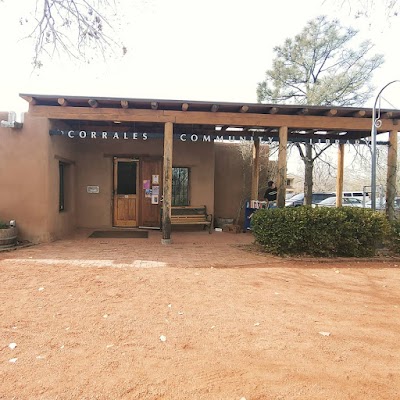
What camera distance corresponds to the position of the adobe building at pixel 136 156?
319 inches

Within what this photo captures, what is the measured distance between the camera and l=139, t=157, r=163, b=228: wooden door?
11031 mm

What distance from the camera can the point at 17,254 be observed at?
277 inches

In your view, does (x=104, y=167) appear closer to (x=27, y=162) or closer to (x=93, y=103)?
(x=27, y=162)

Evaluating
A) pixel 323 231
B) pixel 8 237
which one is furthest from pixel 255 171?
pixel 8 237

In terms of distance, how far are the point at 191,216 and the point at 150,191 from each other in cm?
174

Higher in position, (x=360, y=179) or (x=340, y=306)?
(x=360, y=179)

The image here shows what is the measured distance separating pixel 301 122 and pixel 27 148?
6.87 m

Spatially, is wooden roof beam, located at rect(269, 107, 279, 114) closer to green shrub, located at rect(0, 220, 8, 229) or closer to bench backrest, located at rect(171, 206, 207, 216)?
bench backrest, located at rect(171, 206, 207, 216)

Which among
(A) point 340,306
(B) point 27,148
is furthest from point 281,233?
(B) point 27,148

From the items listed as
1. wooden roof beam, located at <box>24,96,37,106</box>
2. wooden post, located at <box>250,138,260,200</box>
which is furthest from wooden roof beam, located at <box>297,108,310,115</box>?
wooden roof beam, located at <box>24,96,37,106</box>

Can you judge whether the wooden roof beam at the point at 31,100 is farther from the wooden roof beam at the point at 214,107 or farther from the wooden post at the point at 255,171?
the wooden post at the point at 255,171

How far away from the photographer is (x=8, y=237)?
7.56 metres

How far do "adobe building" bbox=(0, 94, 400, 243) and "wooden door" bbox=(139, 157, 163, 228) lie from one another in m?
0.03

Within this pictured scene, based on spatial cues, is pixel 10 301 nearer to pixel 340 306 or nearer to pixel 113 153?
pixel 340 306
